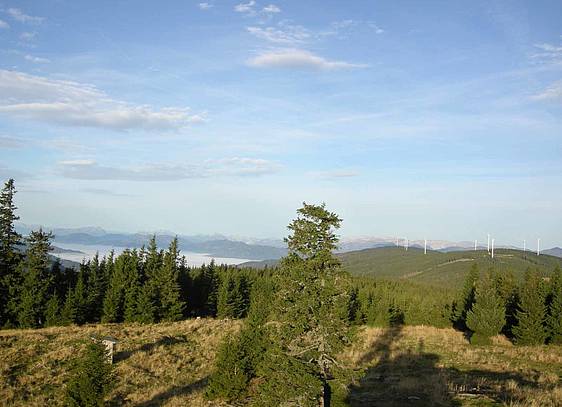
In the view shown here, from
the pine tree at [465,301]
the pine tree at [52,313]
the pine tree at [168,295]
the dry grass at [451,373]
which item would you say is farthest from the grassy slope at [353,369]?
the pine tree at [465,301]

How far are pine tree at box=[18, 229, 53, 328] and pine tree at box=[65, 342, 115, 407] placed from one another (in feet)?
113

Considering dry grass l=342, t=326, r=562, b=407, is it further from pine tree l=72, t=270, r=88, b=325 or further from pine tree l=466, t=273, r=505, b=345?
pine tree l=72, t=270, r=88, b=325

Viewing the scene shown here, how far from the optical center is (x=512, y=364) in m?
33.6

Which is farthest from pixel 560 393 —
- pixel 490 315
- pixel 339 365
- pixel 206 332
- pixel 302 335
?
pixel 206 332

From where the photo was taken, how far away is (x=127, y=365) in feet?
109

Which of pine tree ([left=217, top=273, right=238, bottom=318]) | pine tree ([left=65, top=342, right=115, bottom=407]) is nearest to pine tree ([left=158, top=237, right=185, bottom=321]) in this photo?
pine tree ([left=217, top=273, right=238, bottom=318])

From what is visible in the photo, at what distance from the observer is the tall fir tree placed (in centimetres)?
4953

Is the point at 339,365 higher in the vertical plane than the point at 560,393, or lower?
higher

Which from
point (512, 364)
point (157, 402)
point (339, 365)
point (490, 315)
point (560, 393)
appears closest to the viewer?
point (339, 365)

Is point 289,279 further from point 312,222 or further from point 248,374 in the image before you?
point 248,374

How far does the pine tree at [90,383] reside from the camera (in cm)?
1959

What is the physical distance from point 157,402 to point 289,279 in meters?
15.6

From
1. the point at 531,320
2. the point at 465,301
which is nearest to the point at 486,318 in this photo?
the point at 531,320

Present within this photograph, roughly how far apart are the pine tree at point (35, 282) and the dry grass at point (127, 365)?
6.60 metres
